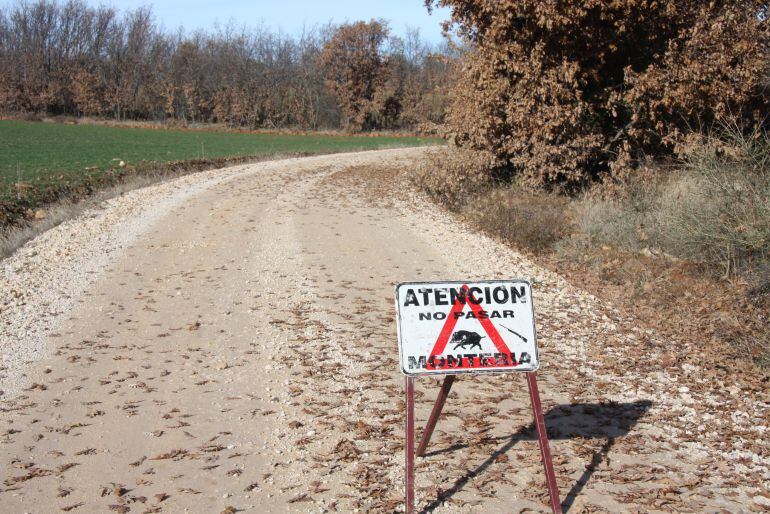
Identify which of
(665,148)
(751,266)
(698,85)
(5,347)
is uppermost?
(698,85)

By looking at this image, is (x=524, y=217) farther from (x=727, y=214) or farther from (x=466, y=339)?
(x=466, y=339)

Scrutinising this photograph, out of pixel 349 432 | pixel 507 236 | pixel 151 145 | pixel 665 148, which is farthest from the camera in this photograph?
pixel 151 145

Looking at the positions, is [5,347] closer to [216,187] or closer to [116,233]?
[116,233]

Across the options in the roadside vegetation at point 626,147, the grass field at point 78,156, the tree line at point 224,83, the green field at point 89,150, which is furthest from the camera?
the tree line at point 224,83

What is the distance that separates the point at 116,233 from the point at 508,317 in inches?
485

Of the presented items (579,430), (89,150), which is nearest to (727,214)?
(579,430)

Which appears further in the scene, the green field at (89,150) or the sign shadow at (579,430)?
the green field at (89,150)

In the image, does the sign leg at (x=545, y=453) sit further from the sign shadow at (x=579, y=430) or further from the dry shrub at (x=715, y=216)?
the dry shrub at (x=715, y=216)

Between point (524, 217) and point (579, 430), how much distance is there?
371 inches

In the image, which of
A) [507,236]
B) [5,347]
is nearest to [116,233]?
[5,347]

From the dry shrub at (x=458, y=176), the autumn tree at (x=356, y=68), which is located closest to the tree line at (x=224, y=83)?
the autumn tree at (x=356, y=68)

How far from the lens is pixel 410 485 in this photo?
174 inches

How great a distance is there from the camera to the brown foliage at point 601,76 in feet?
48.9

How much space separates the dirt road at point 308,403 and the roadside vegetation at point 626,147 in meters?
1.62
